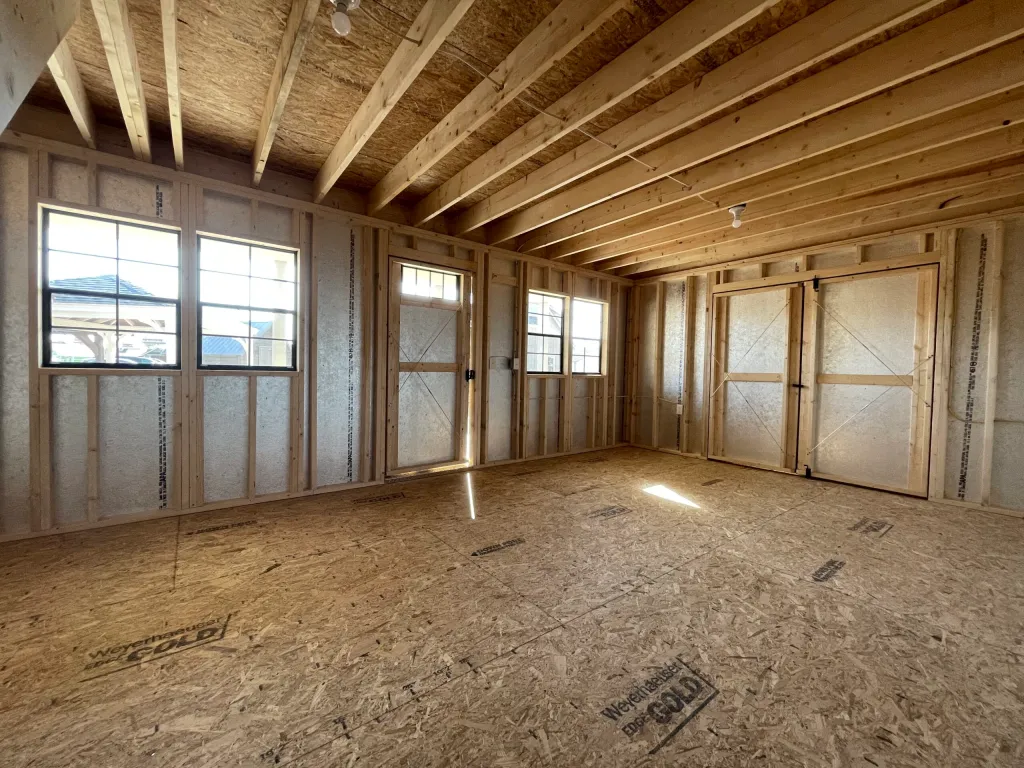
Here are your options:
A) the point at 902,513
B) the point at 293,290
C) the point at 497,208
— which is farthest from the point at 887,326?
the point at 293,290

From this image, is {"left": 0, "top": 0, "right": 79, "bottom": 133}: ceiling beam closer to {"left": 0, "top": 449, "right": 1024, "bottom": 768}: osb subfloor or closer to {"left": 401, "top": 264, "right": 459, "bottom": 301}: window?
{"left": 0, "top": 449, "right": 1024, "bottom": 768}: osb subfloor

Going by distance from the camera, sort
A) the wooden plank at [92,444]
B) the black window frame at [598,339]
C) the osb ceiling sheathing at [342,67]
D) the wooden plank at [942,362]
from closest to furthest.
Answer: the osb ceiling sheathing at [342,67] → the wooden plank at [92,444] → the wooden plank at [942,362] → the black window frame at [598,339]

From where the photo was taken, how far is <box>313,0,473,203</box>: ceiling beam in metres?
2.02

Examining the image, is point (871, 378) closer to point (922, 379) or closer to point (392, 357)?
point (922, 379)

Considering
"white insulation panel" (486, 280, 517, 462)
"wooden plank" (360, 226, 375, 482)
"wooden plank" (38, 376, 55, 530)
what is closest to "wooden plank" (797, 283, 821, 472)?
"white insulation panel" (486, 280, 517, 462)

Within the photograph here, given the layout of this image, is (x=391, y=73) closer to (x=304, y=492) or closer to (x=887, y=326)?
(x=304, y=492)

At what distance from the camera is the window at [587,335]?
6.77 m

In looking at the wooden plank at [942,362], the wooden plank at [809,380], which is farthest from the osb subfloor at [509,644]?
the wooden plank at [809,380]

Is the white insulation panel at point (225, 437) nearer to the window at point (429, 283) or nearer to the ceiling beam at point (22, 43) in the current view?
the window at point (429, 283)

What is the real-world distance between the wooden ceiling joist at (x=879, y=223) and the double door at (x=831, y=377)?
0.46 meters

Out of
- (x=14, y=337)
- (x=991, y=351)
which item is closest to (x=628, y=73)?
(x=14, y=337)

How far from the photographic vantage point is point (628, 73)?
7.93 ft

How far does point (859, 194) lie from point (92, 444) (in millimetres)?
6848

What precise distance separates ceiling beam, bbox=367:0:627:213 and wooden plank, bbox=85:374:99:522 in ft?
10.2
